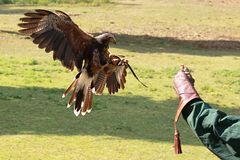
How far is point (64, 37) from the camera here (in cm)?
496

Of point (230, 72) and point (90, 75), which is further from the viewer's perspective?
point (230, 72)

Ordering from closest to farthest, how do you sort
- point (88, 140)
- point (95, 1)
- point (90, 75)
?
point (90, 75)
point (88, 140)
point (95, 1)

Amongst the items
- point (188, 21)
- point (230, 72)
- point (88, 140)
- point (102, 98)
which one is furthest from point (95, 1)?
point (88, 140)

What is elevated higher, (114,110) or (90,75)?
(90,75)

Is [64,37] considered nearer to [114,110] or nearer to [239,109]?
[114,110]

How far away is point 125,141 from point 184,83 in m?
6.52

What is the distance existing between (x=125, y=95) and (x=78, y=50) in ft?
26.3

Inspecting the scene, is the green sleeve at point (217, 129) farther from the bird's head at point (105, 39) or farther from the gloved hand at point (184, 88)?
the bird's head at point (105, 39)

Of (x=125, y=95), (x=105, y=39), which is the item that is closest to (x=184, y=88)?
(x=105, y=39)

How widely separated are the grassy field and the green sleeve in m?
5.73

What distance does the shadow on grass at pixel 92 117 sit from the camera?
9836 millimetres

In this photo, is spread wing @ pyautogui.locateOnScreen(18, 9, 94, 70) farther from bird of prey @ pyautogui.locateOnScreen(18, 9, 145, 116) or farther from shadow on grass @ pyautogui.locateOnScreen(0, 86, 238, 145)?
shadow on grass @ pyautogui.locateOnScreen(0, 86, 238, 145)

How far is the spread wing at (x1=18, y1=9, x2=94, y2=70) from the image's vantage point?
468cm

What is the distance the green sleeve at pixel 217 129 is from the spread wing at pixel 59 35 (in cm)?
211
